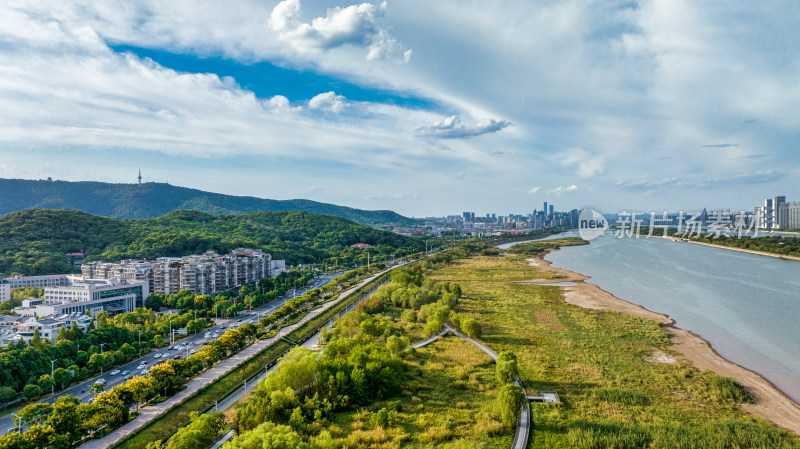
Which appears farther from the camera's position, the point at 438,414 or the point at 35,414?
the point at 438,414

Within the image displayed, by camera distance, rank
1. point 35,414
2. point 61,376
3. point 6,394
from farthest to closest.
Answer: point 61,376 < point 6,394 < point 35,414

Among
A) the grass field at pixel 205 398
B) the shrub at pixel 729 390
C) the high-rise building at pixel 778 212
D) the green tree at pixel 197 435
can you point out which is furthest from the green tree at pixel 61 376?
the high-rise building at pixel 778 212

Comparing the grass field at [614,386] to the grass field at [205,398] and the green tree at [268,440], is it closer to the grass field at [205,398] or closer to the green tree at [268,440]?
the green tree at [268,440]

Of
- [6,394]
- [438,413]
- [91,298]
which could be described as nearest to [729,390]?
[438,413]

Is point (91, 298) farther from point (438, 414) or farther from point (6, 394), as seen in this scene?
point (438, 414)

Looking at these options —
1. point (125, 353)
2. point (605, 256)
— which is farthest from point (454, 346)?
point (605, 256)

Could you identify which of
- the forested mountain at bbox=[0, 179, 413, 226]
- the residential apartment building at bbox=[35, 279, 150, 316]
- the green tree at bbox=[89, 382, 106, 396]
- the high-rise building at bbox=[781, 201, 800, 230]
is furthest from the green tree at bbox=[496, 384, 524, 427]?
the high-rise building at bbox=[781, 201, 800, 230]

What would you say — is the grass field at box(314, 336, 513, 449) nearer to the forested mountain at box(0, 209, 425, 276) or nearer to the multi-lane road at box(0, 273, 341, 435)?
the multi-lane road at box(0, 273, 341, 435)

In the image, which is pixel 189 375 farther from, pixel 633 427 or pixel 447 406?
pixel 633 427
